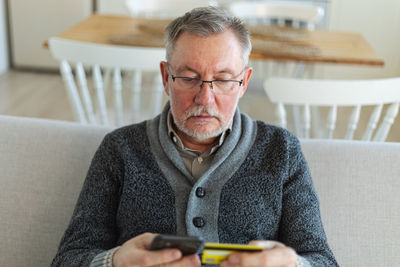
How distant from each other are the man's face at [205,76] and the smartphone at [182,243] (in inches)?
14.9

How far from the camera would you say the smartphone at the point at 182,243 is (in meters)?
0.85

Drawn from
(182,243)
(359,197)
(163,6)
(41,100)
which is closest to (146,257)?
(182,243)

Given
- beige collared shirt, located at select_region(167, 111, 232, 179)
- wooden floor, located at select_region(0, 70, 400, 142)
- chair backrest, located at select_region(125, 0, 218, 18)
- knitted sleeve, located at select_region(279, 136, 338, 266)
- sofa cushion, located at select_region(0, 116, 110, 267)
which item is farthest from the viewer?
wooden floor, located at select_region(0, 70, 400, 142)

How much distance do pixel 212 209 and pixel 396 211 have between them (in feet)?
1.81

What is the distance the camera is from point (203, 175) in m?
1.19

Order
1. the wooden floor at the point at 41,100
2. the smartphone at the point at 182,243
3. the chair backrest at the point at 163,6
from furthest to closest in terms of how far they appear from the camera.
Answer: the wooden floor at the point at 41,100 → the chair backrest at the point at 163,6 → the smartphone at the point at 182,243

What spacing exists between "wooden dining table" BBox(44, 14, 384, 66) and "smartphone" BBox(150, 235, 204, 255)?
163 cm

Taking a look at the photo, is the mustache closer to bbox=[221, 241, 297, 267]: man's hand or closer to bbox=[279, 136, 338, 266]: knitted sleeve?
bbox=[279, 136, 338, 266]: knitted sleeve

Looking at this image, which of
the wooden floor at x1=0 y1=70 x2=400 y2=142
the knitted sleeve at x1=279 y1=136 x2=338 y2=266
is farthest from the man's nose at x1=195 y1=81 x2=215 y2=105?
the wooden floor at x1=0 y1=70 x2=400 y2=142

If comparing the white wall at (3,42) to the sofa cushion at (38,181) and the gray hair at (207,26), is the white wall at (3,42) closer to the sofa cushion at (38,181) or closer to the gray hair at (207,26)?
Result: the sofa cushion at (38,181)

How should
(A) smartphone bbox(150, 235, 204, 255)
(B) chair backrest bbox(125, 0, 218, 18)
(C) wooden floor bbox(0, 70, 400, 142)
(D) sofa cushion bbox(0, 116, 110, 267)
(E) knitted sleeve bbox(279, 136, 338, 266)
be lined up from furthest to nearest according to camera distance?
1. (C) wooden floor bbox(0, 70, 400, 142)
2. (B) chair backrest bbox(125, 0, 218, 18)
3. (D) sofa cushion bbox(0, 116, 110, 267)
4. (E) knitted sleeve bbox(279, 136, 338, 266)
5. (A) smartphone bbox(150, 235, 204, 255)

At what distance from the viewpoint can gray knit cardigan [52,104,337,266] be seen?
118cm

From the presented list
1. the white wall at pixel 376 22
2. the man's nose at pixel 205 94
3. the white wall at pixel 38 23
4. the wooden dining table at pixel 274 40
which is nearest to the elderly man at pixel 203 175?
the man's nose at pixel 205 94

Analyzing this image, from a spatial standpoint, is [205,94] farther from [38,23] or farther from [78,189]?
[38,23]
